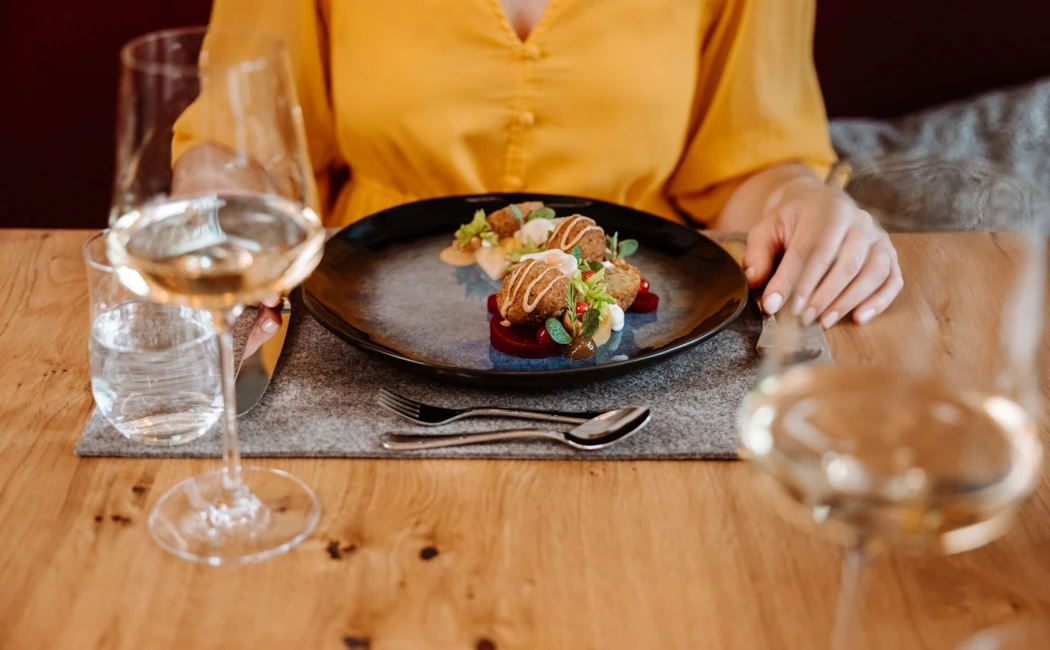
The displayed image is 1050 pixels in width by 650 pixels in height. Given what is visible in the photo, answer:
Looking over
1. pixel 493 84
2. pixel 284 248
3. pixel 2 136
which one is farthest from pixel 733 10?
pixel 2 136

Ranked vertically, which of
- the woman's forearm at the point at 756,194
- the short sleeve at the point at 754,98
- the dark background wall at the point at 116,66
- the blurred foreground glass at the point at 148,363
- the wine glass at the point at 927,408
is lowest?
the dark background wall at the point at 116,66

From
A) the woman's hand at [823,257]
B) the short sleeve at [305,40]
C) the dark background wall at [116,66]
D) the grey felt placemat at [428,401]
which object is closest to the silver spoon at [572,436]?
the grey felt placemat at [428,401]

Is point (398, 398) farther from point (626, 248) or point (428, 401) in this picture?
point (626, 248)

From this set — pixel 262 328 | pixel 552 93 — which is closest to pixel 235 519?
pixel 262 328

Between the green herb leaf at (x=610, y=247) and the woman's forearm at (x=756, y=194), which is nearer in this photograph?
the green herb leaf at (x=610, y=247)

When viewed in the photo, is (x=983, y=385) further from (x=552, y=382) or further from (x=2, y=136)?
(x=2, y=136)

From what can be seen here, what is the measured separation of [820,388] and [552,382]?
1.21 feet

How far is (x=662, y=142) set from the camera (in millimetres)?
1527

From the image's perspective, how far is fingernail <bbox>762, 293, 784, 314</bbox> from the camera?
3.58 feet

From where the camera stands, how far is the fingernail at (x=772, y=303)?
42.9 inches

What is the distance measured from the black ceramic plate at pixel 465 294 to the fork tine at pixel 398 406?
0.03 metres

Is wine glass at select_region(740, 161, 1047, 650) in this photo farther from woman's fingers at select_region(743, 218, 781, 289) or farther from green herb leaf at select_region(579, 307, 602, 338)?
woman's fingers at select_region(743, 218, 781, 289)

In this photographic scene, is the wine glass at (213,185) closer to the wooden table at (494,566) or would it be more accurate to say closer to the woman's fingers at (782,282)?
the wooden table at (494,566)

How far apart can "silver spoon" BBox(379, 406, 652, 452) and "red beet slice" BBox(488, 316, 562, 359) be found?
0.44 ft
